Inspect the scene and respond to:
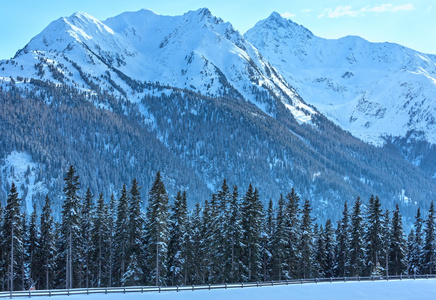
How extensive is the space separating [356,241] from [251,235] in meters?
19.1

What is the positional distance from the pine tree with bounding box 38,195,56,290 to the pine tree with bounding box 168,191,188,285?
15098 millimetres

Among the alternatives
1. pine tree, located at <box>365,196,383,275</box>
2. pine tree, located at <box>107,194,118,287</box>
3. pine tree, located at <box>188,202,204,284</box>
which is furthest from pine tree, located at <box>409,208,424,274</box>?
pine tree, located at <box>107,194,118,287</box>

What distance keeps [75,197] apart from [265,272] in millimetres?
25613

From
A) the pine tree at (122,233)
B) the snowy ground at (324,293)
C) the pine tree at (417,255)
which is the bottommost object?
the snowy ground at (324,293)

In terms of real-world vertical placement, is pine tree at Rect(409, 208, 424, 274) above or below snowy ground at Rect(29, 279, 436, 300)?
above

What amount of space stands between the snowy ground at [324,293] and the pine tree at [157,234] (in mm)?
11218

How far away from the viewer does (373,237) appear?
7812 cm

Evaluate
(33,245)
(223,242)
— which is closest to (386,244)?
(223,242)

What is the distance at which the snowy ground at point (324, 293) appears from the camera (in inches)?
2133

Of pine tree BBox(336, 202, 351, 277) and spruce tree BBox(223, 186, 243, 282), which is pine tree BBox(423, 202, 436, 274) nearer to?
pine tree BBox(336, 202, 351, 277)

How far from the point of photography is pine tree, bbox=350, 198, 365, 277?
256ft

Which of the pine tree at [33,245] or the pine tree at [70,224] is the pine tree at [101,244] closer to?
the pine tree at [70,224]

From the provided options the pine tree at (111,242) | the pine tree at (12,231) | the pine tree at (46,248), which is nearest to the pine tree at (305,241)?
the pine tree at (111,242)

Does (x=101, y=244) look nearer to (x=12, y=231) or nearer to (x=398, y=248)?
(x=12, y=231)
